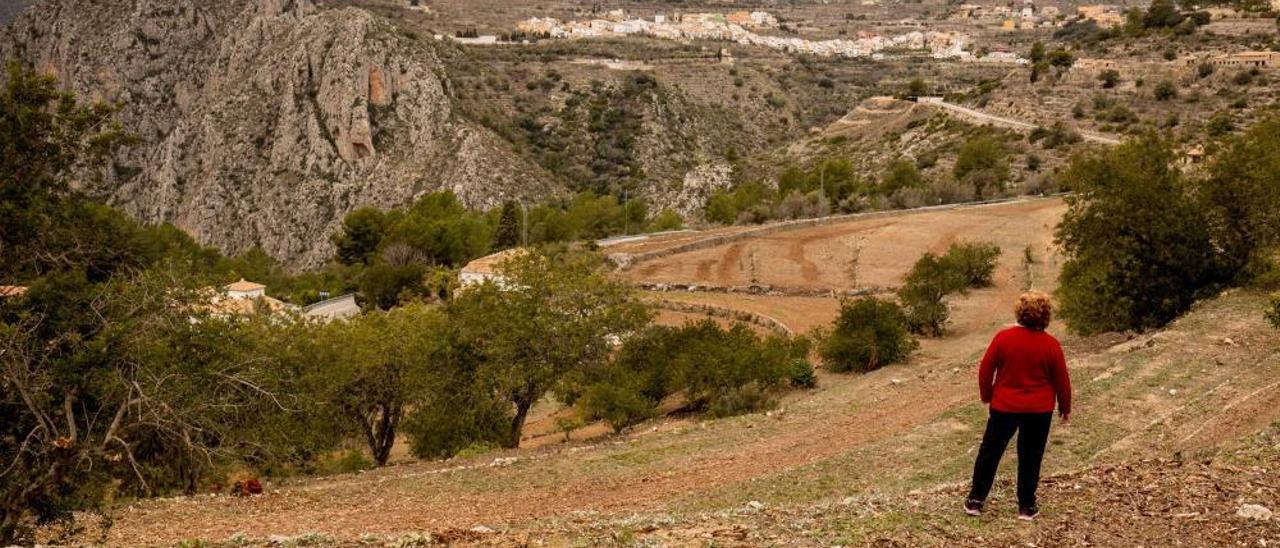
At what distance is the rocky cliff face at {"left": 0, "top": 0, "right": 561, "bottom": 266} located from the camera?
82.8 m

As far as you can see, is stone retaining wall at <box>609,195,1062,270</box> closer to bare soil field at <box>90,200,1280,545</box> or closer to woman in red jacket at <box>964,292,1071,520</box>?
bare soil field at <box>90,200,1280,545</box>

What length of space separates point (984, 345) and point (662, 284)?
18.7 meters

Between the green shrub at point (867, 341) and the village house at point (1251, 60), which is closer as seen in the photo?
the green shrub at point (867, 341)

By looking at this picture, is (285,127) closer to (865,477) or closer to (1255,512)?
(865,477)

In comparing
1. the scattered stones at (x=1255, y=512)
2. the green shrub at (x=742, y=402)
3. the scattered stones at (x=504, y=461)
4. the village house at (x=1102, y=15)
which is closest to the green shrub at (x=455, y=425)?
the scattered stones at (x=504, y=461)

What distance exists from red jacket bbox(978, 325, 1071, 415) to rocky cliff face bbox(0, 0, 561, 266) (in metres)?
73.0

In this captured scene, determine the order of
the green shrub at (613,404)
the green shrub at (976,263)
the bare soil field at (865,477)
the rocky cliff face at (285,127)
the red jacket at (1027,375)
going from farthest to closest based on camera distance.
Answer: the rocky cliff face at (285,127) → the green shrub at (976,263) → the green shrub at (613,404) → the bare soil field at (865,477) → the red jacket at (1027,375)

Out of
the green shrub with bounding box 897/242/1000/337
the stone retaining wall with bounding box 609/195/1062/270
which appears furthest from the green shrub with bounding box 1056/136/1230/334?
the stone retaining wall with bounding box 609/195/1062/270

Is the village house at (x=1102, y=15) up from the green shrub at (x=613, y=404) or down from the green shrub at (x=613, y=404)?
up

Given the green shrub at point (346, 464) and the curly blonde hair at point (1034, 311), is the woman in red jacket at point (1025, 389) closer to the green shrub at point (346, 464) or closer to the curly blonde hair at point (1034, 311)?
the curly blonde hair at point (1034, 311)

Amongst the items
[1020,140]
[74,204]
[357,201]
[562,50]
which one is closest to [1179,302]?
[74,204]

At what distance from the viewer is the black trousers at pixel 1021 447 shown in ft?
22.8

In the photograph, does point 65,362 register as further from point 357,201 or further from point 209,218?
point 209,218

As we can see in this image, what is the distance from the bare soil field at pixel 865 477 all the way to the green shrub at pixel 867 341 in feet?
5.62
